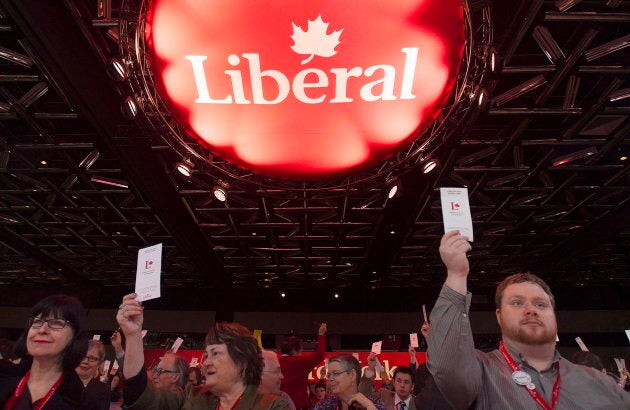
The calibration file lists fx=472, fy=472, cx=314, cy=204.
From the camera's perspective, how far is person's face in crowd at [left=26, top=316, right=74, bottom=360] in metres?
2.35

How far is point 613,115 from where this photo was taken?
6699 millimetres

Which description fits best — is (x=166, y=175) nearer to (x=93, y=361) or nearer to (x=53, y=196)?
(x=53, y=196)

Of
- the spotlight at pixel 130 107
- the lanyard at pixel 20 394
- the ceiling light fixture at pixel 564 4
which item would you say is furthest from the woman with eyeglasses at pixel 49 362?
the ceiling light fixture at pixel 564 4

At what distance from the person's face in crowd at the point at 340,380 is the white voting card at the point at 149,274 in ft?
6.36

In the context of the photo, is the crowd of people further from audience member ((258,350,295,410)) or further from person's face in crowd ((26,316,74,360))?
audience member ((258,350,295,410))

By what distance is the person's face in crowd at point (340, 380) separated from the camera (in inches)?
148

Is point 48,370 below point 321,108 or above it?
below

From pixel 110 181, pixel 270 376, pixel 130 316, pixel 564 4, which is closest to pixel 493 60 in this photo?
pixel 564 4

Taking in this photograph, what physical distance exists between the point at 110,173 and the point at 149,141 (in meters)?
2.16

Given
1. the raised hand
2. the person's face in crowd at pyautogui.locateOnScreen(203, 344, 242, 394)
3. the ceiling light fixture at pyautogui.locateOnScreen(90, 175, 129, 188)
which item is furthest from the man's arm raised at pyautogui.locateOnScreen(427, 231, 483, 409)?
the ceiling light fixture at pyautogui.locateOnScreen(90, 175, 129, 188)

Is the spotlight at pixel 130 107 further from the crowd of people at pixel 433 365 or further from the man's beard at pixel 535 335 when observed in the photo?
the man's beard at pixel 535 335

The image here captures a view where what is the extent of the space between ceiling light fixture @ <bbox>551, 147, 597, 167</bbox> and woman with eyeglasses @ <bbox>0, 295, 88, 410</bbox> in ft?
24.8

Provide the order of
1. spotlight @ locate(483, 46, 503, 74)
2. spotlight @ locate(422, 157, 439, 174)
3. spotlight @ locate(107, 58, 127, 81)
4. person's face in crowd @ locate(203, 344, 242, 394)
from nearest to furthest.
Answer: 1. person's face in crowd @ locate(203, 344, 242, 394)
2. spotlight @ locate(483, 46, 503, 74)
3. spotlight @ locate(107, 58, 127, 81)
4. spotlight @ locate(422, 157, 439, 174)

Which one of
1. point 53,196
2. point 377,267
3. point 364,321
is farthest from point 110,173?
point 364,321
